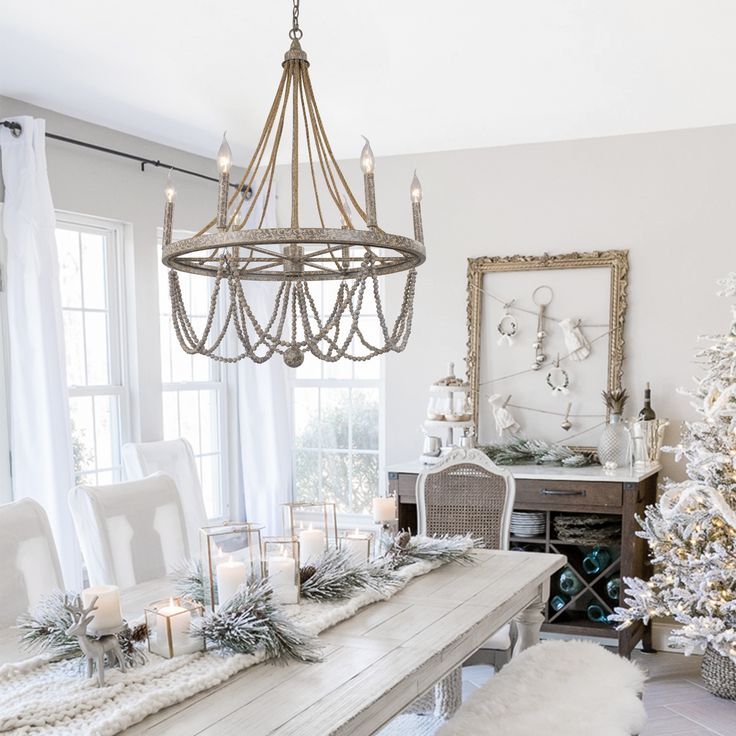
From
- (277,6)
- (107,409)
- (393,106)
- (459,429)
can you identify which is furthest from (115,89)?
(459,429)

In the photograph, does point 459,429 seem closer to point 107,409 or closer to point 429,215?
point 429,215

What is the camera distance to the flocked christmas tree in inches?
127

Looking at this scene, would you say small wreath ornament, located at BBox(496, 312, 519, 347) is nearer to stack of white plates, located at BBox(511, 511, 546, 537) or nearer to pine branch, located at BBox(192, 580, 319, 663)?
stack of white plates, located at BBox(511, 511, 546, 537)

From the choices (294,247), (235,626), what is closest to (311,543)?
(235,626)

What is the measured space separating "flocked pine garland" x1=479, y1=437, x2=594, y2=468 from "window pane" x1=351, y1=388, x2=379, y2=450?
0.80 m

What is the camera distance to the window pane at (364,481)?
4.85 metres

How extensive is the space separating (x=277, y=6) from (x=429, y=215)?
1.68 m

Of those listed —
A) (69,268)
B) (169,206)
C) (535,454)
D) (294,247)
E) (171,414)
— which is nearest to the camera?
(169,206)

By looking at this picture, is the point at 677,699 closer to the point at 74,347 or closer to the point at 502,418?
the point at 502,418

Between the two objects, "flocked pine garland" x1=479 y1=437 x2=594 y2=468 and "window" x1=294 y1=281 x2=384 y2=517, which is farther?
"window" x1=294 y1=281 x2=384 y2=517

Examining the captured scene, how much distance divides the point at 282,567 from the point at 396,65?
7.82 ft

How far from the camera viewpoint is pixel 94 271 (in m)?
4.18

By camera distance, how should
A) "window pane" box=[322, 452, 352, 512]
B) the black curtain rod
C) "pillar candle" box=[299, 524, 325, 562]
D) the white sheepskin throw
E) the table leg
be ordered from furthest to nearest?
1. "window pane" box=[322, 452, 352, 512]
2. the black curtain rod
3. the table leg
4. "pillar candle" box=[299, 524, 325, 562]
5. the white sheepskin throw

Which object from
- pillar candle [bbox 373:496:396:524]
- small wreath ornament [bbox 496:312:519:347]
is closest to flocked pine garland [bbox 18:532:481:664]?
pillar candle [bbox 373:496:396:524]
